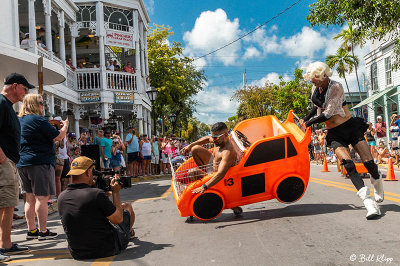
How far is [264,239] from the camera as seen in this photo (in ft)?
14.7

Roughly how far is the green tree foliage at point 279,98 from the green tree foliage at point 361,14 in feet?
98.7

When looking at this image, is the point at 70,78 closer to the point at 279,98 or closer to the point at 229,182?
the point at 229,182

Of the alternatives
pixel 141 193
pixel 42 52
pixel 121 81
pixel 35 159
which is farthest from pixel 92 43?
pixel 35 159

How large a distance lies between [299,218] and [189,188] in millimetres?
1659

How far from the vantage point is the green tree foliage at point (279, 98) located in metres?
43.7

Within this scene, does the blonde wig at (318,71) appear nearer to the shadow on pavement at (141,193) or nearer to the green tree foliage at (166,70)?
the shadow on pavement at (141,193)

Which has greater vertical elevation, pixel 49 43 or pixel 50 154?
pixel 49 43

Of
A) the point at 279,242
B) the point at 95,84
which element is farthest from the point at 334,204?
the point at 95,84

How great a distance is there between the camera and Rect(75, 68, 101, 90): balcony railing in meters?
21.8

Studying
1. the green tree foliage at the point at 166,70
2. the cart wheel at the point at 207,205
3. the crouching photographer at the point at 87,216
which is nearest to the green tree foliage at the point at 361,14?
the cart wheel at the point at 207,205

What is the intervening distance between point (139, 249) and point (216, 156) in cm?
190

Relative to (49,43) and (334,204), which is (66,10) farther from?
(334,204)

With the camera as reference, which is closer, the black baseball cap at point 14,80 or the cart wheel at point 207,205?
the black baseball cap at point 14,80

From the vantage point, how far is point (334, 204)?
21.5 ft
